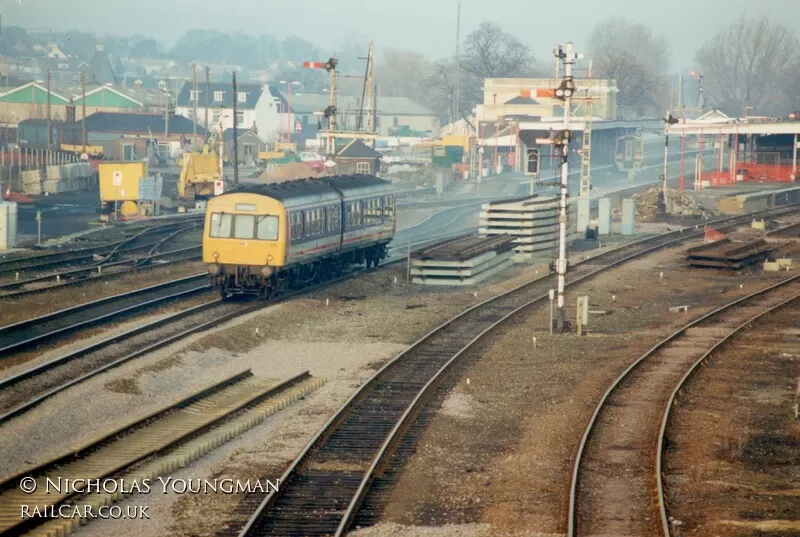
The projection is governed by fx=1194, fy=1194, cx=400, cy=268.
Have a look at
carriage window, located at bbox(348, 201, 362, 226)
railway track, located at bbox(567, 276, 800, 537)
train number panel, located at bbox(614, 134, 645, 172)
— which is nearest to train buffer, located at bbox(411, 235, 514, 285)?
carriage window, located at bbox(348, 201, 362, 226)

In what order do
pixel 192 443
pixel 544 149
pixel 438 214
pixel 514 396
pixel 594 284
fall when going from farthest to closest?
pixel 544 149 → pixel 438 214 → pixel 594 284 → pixel 514 396 → pixel 192 443

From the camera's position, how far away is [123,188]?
187 feet

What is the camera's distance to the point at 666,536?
1308 cm

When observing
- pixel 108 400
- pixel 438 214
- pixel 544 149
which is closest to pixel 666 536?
pixel 108 400

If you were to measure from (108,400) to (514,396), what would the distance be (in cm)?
689

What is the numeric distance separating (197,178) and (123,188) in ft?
41.2

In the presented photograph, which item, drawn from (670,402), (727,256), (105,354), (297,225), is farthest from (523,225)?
(670,402)

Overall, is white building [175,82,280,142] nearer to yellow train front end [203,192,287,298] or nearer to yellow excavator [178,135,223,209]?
yellow excavator [178,135,223,209]

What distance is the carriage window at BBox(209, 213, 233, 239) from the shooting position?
97.5ft

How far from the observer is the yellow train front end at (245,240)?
29.5 metres

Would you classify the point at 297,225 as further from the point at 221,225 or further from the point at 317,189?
the point at 317,189

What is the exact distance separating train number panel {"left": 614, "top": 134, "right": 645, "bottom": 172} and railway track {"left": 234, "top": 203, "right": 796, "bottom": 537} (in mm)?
75490

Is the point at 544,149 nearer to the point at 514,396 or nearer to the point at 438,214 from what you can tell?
the point at 438,214

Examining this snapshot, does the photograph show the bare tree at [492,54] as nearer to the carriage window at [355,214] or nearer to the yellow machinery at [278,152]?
the yellow machinery at [278,152]
